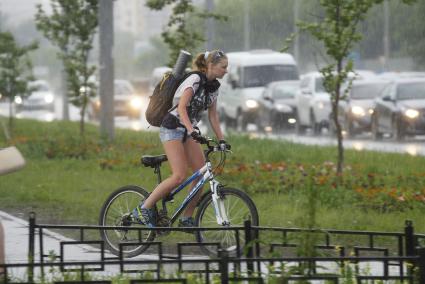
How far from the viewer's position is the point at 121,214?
10602 millimetres

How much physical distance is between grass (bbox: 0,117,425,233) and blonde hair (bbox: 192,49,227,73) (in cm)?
124

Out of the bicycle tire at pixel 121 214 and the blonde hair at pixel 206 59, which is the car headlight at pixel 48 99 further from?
the blonde hair at pixel 206 59

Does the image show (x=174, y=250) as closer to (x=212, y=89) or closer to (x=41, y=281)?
(x=212, y=89)

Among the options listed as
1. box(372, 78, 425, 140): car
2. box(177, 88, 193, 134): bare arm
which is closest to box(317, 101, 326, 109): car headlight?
box(372, 78, 425, 140): car

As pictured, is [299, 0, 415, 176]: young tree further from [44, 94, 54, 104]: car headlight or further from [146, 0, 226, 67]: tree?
[44, 94, 54, 104]: car headlight

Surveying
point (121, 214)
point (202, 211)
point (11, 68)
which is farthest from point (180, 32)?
point (202, 211)

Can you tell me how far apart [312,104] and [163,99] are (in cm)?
2591

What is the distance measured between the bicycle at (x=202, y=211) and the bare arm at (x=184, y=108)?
0.61ft

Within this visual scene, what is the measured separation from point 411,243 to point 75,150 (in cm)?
1423

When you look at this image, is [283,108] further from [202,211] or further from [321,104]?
[202,211]

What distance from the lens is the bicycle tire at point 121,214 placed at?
10.5 meters

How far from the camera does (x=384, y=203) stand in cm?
1336

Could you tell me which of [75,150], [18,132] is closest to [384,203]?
[75,150]

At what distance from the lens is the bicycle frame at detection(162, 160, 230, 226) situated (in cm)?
991
